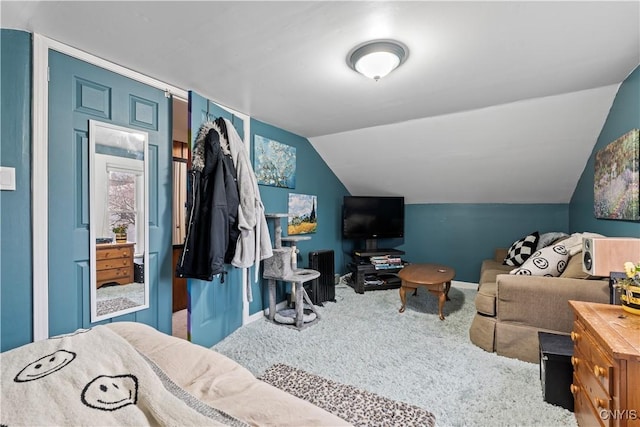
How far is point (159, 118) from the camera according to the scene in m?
2.16

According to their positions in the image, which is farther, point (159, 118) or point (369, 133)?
point (369, 133)

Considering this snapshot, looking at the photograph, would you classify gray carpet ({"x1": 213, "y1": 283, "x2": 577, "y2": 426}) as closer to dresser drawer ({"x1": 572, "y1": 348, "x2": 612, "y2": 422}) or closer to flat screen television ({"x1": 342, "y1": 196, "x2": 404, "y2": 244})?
dresser drawer ({"x1": 572, "y1": 348, "x2": 612, "y2": 422})

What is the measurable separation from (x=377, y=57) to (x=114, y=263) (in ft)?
7.29

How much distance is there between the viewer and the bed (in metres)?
0.64

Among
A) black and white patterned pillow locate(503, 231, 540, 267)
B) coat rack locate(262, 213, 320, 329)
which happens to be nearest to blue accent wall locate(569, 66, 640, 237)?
black and white patterned pillow locate(503, 231, 540, 267)

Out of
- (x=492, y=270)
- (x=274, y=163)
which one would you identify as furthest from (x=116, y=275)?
(x=492, y=270)

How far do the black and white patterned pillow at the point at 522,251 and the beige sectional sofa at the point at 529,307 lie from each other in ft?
3.92

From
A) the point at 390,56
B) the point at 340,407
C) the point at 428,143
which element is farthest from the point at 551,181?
the point at 340,407

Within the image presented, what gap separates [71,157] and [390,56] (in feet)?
6.80

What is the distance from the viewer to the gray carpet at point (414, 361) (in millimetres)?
1624

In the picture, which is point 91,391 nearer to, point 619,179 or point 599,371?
point 599,371

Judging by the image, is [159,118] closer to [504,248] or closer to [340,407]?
[340,407]

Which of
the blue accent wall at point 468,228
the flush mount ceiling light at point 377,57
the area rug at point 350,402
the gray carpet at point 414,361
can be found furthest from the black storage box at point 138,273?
the blue accent wall at point 468,228

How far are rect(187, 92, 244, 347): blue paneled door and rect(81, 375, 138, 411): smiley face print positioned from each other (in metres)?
1.54
